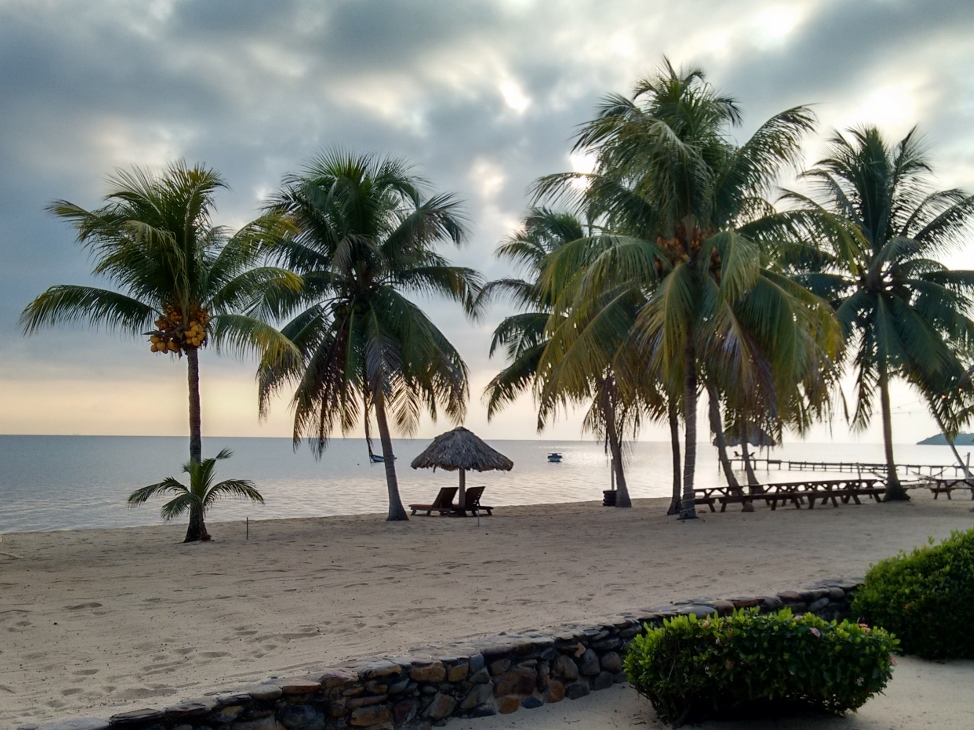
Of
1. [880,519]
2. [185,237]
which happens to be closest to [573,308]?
[185,237]

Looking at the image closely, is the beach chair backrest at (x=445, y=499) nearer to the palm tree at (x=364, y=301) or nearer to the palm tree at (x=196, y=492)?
the palm tree at (x=364, y=301)

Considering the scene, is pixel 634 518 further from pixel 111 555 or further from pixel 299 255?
pixel 111 555

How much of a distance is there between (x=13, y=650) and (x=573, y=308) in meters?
9.80

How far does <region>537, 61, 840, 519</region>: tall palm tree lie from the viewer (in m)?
12.7

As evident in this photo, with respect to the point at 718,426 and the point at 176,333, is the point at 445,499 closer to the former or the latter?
the point at 718,426

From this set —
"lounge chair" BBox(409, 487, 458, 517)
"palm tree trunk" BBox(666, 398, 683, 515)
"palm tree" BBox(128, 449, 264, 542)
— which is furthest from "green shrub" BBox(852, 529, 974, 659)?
"lounge chair" BBox(409, 487, 458, 517)

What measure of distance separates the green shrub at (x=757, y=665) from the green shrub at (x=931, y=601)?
1.55 metres

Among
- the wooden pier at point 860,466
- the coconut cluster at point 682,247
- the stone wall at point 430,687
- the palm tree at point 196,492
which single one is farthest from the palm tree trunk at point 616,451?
the stone wall at point 430,687

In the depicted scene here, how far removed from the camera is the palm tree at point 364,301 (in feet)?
54.3

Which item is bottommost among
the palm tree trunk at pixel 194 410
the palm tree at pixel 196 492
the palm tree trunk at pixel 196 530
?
the palm tree trunk at pixel 196 530

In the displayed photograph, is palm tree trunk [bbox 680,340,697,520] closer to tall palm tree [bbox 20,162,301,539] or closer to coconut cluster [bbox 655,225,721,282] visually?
coconut cluster [bbox 655,225,721,282]

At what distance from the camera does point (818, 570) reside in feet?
30.4

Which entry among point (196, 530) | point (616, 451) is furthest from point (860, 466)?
point (196, 530)

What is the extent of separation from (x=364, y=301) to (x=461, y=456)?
465 cm
